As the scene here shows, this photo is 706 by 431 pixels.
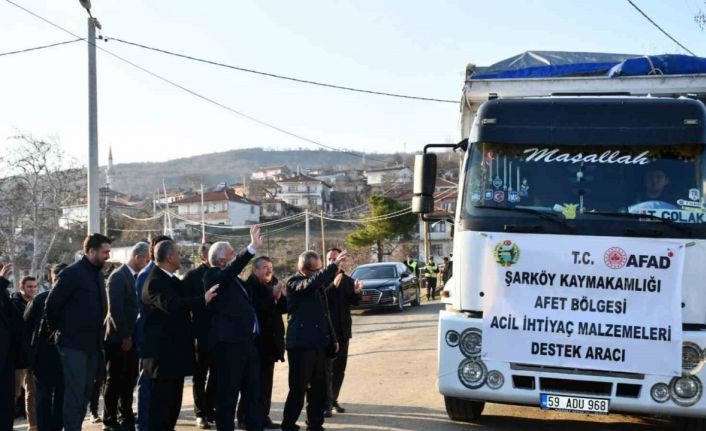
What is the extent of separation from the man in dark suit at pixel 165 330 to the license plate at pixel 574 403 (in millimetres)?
3034

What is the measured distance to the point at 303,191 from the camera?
11969cm

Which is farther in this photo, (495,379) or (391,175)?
(391,175)

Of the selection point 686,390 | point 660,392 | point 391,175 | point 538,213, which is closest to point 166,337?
point 538,213

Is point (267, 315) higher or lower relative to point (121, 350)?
higher

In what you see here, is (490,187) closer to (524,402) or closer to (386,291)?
(524,402)

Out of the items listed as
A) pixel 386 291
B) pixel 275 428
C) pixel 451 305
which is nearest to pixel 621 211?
pixel 451 305

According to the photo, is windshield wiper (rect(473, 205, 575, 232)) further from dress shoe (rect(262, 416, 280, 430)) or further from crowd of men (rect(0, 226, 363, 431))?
dress shoe (rect(262, 416, 280, 430))

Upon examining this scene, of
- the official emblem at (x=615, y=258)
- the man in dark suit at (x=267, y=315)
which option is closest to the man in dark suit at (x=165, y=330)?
the man in dark suit at (x=267, y=315)

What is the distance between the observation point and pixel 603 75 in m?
8.85

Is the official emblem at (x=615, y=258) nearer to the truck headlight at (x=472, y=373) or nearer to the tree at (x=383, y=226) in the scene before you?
the truck headlight at (x=472, y=373)

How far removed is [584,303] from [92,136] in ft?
29.7

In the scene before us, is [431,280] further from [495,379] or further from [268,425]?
[495,379]

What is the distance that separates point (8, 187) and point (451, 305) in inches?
2138

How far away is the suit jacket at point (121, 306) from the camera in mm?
8117
